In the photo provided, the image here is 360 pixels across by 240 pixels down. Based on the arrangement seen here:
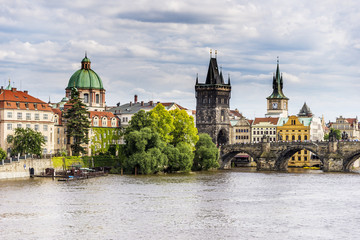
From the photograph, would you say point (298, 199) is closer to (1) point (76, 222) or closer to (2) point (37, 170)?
(1) point (76, 222)

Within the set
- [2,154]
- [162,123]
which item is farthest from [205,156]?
[2,154]

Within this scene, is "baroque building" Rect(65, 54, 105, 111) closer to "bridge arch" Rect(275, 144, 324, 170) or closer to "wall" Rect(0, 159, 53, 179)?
"wall" Rect(0, 159, 53, 179)

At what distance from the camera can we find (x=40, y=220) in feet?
204

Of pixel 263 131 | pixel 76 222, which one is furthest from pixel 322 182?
pixel 263 131

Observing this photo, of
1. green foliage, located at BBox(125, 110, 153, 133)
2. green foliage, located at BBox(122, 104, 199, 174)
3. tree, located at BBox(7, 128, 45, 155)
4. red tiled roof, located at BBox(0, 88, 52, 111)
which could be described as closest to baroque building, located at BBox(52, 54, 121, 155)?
red tiled roof, located at BBox(0, 88, 52, 111)

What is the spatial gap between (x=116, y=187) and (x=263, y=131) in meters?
95.6

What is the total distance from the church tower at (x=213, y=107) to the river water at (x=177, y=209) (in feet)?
195

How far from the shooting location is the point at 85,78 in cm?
15812

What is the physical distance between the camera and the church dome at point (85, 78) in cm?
15775

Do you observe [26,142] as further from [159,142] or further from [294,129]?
[294,129]

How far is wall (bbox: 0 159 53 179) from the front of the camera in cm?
10212

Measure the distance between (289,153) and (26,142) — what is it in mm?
56633

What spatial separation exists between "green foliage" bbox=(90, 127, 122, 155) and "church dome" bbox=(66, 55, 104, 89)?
21416 millimetres

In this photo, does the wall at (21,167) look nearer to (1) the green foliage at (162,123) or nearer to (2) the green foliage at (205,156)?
(1) the green foliage at (162,123)
